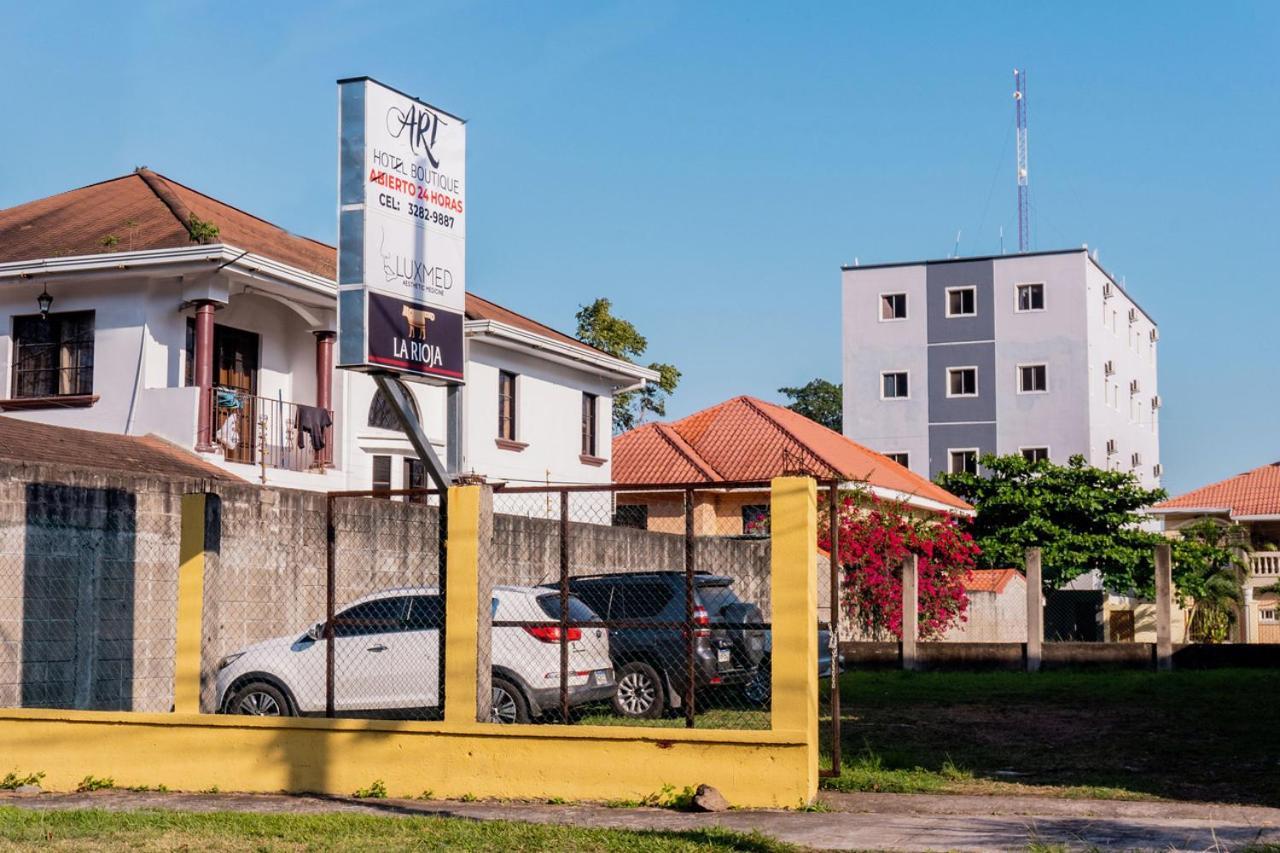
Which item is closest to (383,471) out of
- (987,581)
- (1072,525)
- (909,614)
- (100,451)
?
(100,451)

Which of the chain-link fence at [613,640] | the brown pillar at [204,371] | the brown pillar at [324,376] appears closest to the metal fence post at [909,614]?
the chain-link fence at [613,640]

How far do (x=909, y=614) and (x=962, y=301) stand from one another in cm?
3421

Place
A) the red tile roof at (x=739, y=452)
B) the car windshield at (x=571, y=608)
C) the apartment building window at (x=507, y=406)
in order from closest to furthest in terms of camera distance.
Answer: the car windshield at (x=571, y=608), the apartment building window at (x=507, y=406), the red tile roof at (x=739, y=452)

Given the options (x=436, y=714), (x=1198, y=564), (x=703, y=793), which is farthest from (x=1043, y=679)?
(x=1198, y=564)

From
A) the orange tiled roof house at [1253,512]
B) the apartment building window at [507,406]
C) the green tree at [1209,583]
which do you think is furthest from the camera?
the orange tiled roof house at [1253,512]

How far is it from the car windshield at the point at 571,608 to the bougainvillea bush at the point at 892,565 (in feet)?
35.8

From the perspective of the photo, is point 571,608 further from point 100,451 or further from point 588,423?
point 588,423

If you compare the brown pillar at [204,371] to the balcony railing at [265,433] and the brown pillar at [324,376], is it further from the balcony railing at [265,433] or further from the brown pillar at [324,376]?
the brown pillar at [324,376]

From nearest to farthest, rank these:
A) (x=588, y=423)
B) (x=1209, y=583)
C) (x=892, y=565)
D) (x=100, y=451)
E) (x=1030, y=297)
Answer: (x=100, y=451) < (x=892, y=565) < (x=588, y=423) < (x=1209, y=583) < (x=1030, y=297)

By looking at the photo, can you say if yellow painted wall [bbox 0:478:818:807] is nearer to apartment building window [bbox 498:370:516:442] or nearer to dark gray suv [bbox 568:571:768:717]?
dark gray suv [bbox 568:571:768:717]

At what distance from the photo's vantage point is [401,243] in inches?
441

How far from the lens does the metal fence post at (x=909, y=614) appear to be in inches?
939

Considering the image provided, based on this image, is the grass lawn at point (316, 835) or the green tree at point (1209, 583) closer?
the grass lawn at point (316, 835)

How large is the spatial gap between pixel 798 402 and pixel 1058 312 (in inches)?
1505
